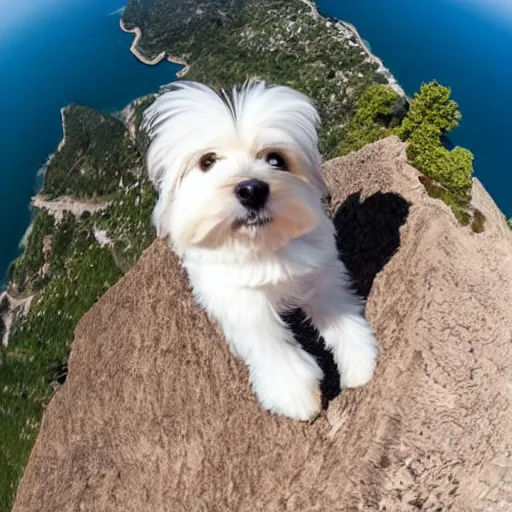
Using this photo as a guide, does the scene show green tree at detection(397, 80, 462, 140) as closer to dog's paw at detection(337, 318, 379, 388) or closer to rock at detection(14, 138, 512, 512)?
rock at detection(14, 138, 512, 512)

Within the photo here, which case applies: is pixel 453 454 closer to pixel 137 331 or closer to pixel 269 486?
pixel 269 486

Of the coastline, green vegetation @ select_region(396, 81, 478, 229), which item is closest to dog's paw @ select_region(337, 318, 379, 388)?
green vegetation @ select_region(396, 81, 478, 229)

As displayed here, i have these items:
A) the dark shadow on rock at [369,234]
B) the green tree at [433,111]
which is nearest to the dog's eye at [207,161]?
the dark shadow on rock at [369,234]

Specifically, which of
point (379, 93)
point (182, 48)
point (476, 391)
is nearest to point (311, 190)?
point (476, 391)

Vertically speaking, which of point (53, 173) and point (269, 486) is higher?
point (269, 486)

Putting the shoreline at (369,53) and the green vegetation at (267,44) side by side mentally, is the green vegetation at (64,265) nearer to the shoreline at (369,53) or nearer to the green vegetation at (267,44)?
the green vegetation at (267,44)

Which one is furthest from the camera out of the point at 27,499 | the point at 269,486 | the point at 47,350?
the point at 47,350
